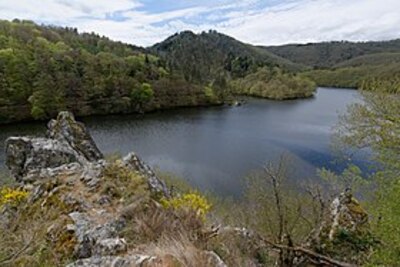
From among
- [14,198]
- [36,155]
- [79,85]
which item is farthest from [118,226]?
[79,85]

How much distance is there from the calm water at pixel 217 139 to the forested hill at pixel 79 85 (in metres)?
4.91

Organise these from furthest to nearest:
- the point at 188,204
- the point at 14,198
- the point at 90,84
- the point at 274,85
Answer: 1. the point at 274,85
2. the point at 90,84
3. the point at 14,198
4. the point at 188,204

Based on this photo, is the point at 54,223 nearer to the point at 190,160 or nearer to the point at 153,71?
the point at 190,160

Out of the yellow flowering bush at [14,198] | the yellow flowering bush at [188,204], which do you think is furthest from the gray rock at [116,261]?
the yellow flowering bush at [14,198]

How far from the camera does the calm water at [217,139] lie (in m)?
30.1

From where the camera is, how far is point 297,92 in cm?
8544

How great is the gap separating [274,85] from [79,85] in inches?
1723

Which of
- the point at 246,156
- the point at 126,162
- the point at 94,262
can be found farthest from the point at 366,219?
the point at 246,156

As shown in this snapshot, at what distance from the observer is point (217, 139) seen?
41562 millimetres

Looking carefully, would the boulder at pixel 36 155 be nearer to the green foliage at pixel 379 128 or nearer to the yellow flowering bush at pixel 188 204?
the yellow flowering bush at pixel 188 204

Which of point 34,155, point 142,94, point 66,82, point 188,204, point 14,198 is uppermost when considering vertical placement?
point 188,204

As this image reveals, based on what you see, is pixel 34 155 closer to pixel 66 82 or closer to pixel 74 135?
pixel 74 135

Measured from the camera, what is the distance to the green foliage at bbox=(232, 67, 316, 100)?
84.2 metres

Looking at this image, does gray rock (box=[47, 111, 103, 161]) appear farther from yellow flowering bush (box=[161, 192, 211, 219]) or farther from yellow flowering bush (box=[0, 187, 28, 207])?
yellow flowering bush (box=[161, 192, 211, 219])
